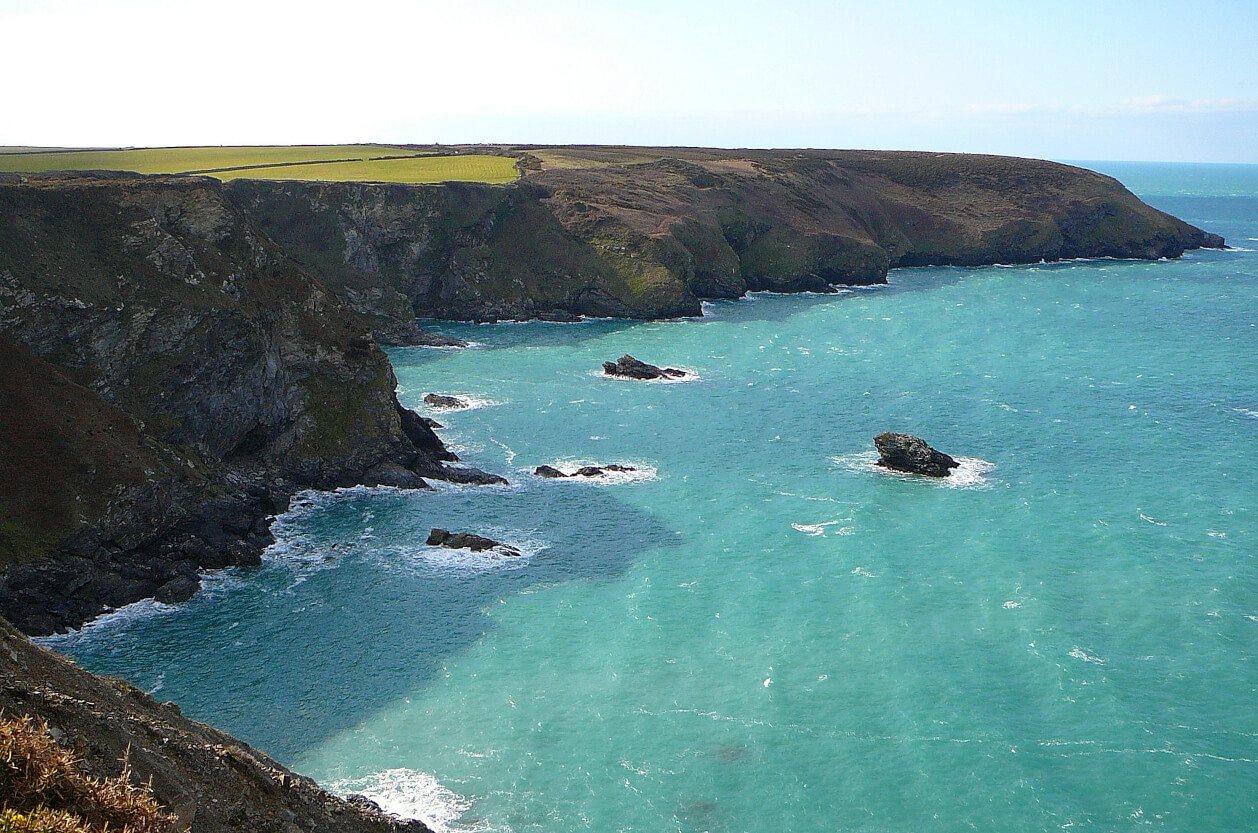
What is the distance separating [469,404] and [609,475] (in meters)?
26.3

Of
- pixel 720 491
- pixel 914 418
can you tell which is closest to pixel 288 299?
pixel 720 491

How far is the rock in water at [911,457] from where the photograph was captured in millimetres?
80625

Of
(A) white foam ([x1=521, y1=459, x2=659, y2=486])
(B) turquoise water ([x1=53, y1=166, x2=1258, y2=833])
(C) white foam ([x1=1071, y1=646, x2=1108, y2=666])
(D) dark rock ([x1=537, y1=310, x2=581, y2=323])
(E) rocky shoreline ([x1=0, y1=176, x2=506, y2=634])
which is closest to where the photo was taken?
(B) turquoise water ([x1=53, y1=166, x2=1258, y2=833])

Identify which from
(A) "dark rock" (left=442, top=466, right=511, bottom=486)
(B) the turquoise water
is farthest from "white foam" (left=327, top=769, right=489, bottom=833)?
(A) "dark rock" (left=442, top=466, right=511, bottom=486)

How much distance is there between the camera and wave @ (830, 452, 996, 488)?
79.2 m

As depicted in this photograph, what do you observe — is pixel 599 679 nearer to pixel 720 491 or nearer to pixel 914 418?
pixel 720 491

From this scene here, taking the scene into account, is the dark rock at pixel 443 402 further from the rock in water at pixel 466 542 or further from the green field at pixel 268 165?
the green field at pixel 268 165

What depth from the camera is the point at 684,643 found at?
54.2 meters

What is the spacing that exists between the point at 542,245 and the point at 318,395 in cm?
8098

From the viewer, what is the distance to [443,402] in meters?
101

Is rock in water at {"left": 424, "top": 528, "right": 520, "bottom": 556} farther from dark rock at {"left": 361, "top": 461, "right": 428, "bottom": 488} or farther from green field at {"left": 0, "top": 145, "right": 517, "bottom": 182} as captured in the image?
green field at {"left": 0, "top": 145, "right": 517, "bottom": 182}

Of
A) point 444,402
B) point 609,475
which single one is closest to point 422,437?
point 609,475

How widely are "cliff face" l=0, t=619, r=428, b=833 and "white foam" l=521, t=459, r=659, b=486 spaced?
49.8 meters

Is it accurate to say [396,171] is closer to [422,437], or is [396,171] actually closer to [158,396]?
[422,437]
